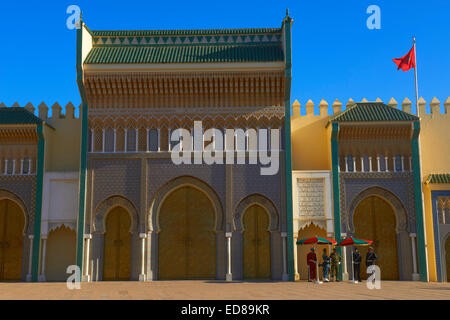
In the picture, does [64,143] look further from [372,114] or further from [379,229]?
[379,229]

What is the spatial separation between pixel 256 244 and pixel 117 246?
5298 millimetres

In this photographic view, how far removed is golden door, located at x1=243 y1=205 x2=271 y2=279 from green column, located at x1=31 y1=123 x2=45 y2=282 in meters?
7.89

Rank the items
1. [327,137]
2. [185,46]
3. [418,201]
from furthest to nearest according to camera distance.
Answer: [327,137] < [185,46] < [418,201]

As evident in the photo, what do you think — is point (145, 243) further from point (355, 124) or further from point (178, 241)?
point (355, 124)

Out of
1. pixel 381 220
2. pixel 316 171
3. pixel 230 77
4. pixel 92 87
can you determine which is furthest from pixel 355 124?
pixel 92 87

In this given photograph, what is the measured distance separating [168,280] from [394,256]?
28.6ft

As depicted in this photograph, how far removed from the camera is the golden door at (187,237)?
20.0 meters

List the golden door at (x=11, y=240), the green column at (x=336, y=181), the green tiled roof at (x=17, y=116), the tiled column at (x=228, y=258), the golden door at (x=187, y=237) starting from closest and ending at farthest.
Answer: the tiled column at (x=228, y=258), the green column at (x=336, y=181), the golden door at (x=187, y=237), the golden door at (x=11, y=240), the green tiled roof at (x=17, y=116)

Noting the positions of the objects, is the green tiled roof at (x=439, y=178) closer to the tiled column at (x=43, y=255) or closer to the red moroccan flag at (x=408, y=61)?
the red moroccan flag at (x=408, y=61)

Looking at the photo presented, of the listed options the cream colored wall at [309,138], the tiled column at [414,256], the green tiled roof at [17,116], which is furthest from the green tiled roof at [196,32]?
the tiled column at [414,256]

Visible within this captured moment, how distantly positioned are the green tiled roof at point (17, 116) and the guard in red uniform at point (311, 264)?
11678 millimetres

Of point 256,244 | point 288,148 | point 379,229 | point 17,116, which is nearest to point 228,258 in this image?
point 256,244

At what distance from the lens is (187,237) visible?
20.2 meters

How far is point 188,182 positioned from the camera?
2039cm
